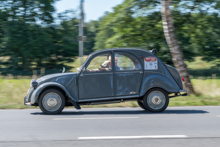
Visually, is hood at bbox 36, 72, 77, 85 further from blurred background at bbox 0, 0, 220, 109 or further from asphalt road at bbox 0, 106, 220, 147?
blurred background at bbox 0, 0, 220, 109

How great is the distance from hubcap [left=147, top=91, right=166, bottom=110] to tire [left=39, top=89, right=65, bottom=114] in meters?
2.28

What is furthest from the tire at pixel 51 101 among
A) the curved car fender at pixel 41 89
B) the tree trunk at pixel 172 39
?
the tree trunk at pixel 172 39

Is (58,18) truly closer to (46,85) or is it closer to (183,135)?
(46,85)

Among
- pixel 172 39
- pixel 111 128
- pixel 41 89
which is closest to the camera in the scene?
pixel 111 128

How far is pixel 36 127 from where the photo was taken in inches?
274

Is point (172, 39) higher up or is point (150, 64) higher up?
point (172, 39)

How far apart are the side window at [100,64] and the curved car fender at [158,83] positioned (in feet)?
3.32

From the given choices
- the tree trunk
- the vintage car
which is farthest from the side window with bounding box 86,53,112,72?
the tree trunk

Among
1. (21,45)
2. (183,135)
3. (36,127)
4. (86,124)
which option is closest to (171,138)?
(183,135)

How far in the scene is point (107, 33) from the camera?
2878cm

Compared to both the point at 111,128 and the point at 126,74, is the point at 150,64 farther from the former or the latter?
the point at 111,128

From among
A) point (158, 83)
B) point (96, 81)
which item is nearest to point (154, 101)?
point (158, 83)

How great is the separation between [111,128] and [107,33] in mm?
22492

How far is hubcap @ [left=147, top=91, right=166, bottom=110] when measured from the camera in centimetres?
894
